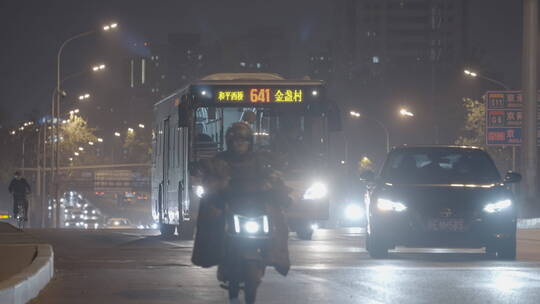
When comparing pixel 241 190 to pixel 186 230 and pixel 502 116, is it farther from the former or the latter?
pixel 502 116

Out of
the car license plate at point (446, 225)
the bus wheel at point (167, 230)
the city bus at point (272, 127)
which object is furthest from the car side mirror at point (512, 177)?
the bus wheel at point (167, 230)

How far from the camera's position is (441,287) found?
45.0ft

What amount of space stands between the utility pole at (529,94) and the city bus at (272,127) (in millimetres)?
16703

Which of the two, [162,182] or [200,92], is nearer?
[200,92]

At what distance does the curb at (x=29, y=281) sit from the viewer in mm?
10611

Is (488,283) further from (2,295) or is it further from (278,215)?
(2,295)

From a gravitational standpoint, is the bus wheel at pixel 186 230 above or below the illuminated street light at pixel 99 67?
below

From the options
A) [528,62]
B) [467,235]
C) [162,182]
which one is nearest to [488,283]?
[467,235]

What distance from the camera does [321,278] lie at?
15125 mm

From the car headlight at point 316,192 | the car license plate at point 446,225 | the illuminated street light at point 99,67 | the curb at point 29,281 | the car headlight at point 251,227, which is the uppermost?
the illuminated street light at point 99,67

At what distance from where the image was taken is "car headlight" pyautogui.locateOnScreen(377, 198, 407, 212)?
18150mm

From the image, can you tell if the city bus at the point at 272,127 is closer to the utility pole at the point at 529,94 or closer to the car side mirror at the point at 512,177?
the car side mirror at the point at 512,177

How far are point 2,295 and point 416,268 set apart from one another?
762cm

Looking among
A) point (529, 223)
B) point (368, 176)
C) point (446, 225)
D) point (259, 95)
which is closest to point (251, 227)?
point (446, 225)
